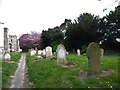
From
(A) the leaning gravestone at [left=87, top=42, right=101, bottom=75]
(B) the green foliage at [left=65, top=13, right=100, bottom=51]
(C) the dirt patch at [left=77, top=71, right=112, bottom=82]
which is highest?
(B) the green foliage at [left=65, top=13, right=100, bottom=51]

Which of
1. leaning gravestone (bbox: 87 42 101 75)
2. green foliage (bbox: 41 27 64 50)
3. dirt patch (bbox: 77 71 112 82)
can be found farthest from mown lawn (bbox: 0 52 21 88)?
green foliage (bbox: 41 27 64 50)

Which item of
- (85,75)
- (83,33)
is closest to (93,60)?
(85,75)

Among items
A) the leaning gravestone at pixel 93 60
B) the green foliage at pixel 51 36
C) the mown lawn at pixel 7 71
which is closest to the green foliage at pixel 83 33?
the green foliage at pixel 51 36

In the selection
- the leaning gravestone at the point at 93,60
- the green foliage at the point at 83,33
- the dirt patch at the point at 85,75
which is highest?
the green foliage at the point at 83,33

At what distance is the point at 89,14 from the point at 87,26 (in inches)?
245

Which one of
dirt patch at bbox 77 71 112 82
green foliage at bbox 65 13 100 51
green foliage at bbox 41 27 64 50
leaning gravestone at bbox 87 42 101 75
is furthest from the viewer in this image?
green foliage at bbox 41 27 64 50

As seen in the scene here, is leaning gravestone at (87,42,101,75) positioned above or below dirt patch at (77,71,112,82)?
above

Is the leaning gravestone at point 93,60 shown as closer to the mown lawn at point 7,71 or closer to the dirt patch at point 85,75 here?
the dirt patch at point 85,75

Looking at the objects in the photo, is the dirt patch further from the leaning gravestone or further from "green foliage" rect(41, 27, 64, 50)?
"green foliage" rect(41, 27, 64, 50)

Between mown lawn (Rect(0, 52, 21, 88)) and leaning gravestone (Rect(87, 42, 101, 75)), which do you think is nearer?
leaning gravestone (Rect(87, 42, 101, 75))

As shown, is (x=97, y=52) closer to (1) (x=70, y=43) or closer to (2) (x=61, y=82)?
(2) (x=61, y=82)

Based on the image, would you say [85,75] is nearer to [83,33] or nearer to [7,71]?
[7,71]

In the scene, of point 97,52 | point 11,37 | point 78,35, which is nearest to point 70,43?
point 78,35

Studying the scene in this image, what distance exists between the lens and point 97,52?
18.5 metres
